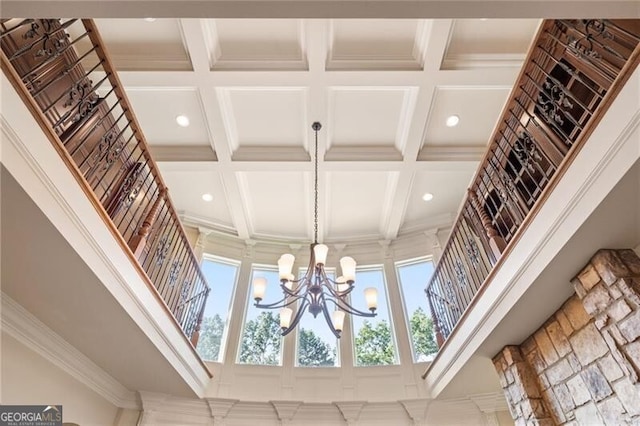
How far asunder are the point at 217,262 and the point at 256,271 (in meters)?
0.65

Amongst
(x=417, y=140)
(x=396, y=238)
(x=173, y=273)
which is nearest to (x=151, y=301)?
(x=173, y=273)

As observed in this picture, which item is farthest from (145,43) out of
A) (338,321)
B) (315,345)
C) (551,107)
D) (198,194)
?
(315,345)

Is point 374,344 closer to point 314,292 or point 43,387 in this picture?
point 314,292

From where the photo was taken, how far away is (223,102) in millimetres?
4391

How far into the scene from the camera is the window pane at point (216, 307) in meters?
5.24

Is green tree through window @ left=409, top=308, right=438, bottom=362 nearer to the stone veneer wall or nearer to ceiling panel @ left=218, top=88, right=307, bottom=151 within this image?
the stone veneer wall

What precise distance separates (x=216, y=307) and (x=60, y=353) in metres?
2.51

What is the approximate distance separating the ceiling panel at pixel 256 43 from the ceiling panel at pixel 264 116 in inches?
12.4

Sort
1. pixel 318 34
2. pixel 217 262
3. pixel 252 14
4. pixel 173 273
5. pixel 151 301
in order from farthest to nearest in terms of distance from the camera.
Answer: pixel 217 262
pixel 173 273
pixel 318 34
pixel 151 301
pixel 252 14

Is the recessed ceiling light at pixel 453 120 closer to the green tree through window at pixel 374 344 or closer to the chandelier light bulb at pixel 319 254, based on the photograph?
the chandelier light bulb at pixel 319 254

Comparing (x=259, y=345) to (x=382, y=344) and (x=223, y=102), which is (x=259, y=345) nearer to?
(x=382, y=344)

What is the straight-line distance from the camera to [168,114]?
4.59m

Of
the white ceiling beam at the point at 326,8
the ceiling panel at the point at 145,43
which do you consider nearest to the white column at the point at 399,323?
the ceiling panel at the point at 145,43

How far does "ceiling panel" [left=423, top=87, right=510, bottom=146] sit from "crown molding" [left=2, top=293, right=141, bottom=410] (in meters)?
4.46
